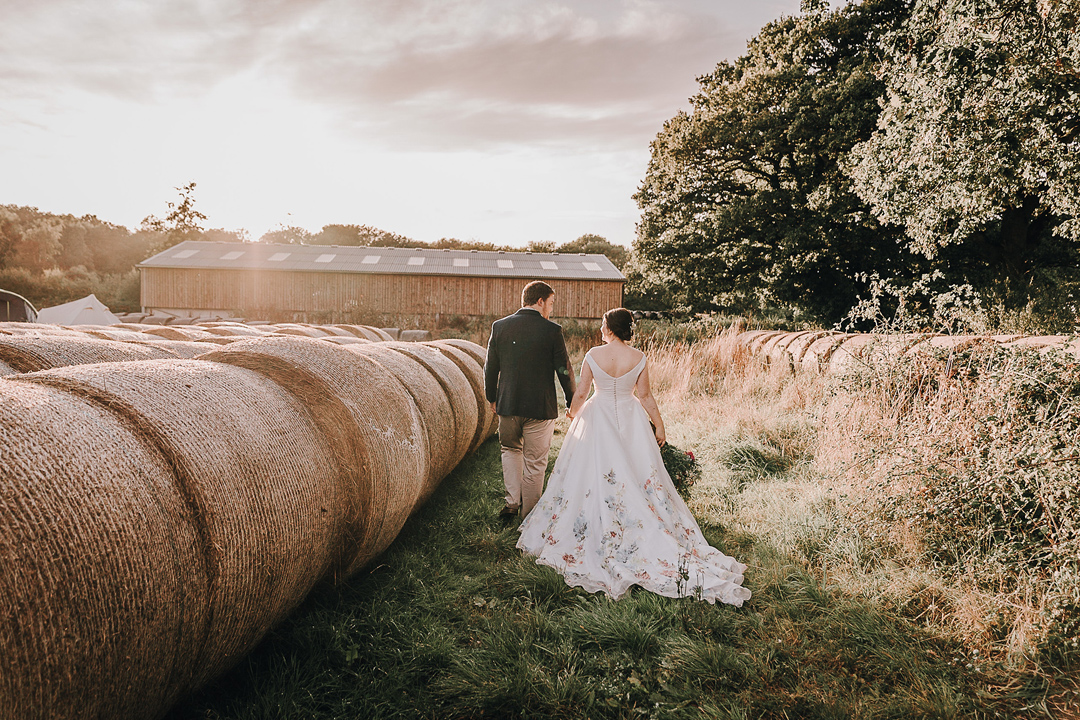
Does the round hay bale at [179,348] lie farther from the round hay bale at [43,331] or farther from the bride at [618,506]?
the bride at [618,506]

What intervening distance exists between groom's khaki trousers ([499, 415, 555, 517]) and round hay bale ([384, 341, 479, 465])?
0.68 meters

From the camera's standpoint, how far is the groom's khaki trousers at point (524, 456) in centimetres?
548

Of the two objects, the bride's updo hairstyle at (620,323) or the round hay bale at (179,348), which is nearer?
the round hay bale at (179,348)

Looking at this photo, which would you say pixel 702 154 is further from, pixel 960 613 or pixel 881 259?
pixel 960 613

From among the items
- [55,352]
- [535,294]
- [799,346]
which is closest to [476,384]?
[535,294]

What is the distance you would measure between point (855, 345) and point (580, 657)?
26.7ft

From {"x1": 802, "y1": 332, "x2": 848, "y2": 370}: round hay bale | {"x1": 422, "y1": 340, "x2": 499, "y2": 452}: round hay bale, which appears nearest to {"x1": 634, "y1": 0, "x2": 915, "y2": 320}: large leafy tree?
{"x1": 802, "y1": 332, "x2": 848, "y2": 370}: round hay bale

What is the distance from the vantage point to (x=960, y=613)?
11.1ft

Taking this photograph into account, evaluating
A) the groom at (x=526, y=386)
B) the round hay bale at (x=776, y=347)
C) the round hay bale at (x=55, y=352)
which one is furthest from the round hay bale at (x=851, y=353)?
the round hay bale at (x=55, y=352)

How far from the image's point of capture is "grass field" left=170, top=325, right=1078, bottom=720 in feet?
9.14

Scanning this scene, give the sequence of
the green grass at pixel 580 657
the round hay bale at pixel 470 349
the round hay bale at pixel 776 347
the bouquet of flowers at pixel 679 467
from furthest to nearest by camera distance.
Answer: the round hay bale at pixel 776 347, the round hay bale at pixel 470 349, the bouquet of flowers at pixel 679 467, the green grass at pixel 580 657

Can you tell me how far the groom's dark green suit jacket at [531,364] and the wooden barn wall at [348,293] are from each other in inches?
1092

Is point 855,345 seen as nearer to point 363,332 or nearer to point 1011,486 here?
point 1011,486

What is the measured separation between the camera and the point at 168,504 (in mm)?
2105
